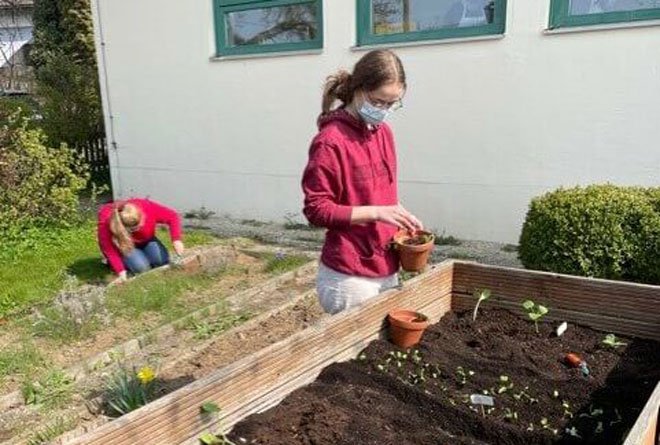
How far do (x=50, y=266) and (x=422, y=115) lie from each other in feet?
13.7

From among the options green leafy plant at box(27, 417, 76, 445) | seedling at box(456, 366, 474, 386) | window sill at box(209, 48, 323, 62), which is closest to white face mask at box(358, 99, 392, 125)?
seedling at box(456, 366, 474, 386)

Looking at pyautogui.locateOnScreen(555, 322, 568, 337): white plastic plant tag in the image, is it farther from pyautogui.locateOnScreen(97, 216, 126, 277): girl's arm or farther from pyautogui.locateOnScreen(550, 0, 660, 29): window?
pyautogui.locateOnScreen(97, 216, 126, 277): girl's arm

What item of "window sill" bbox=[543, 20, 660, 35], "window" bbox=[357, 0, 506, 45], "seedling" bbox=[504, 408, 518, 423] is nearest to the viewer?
"seedling" bbox=[504, 408, 518, 423]

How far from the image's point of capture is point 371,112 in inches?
101

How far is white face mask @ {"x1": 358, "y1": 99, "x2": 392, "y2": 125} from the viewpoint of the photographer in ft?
8.38

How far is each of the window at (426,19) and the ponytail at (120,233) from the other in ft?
10.8

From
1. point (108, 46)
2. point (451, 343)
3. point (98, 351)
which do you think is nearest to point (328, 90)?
point (451, 343)

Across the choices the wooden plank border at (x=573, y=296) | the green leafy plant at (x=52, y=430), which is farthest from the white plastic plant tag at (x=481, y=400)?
the green leafy plant at (x=52, y=430)

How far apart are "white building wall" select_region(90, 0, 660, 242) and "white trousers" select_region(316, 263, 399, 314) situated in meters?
4.01

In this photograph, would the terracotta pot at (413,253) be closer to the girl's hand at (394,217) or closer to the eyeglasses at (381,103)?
the girl's hand at (394,217)

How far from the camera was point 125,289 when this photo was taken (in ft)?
17.6

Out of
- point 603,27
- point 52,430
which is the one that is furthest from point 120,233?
point 603,27

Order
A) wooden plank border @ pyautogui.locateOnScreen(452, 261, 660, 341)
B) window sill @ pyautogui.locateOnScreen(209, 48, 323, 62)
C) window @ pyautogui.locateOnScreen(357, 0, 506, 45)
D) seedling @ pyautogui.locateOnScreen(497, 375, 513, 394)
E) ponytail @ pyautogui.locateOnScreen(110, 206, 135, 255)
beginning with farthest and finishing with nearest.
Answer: window sill @ pyautogui.locateOnScreen(209, 48, 323, 62) → window @ pyautogui.locateOnScreen(357, 0, 506, 45) → ponytail @ pyautogui.locateOnScreen(110, 206, 135, 255) → wooden plank border @ pyautogui.locateOnScreen(452, 261, 660, 341) → seedling @ pyautogui.locateOnScreen(497, 375, 513, 394)

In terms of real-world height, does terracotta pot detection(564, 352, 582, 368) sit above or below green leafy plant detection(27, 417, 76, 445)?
above
